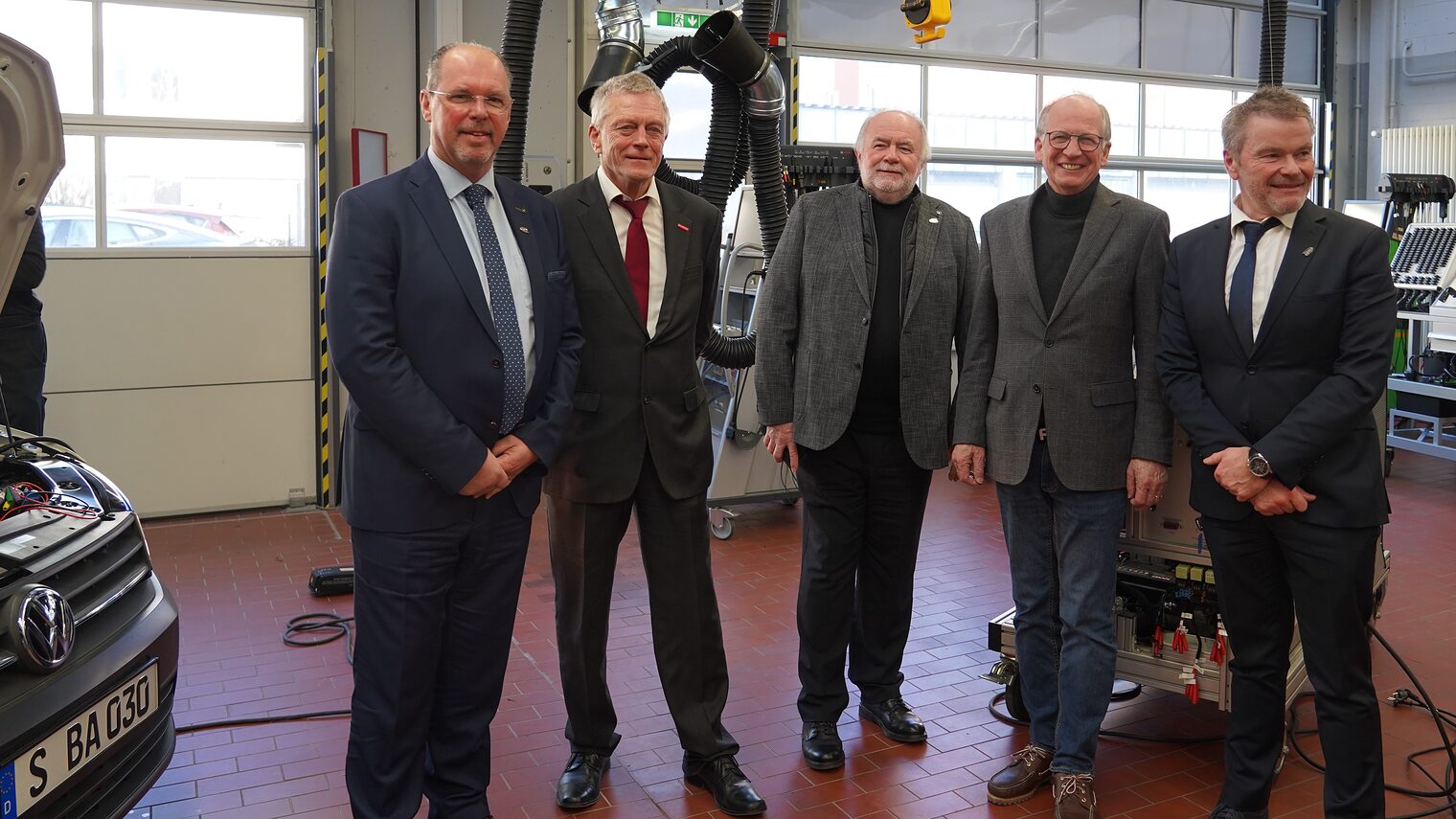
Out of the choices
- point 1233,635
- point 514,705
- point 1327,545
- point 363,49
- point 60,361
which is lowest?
point 514,705

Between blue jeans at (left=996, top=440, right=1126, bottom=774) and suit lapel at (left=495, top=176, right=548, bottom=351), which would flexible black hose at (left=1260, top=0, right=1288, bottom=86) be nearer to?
blue jeans at (left=996, top=440, right=1126, bottom=774)

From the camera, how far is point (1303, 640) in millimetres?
2631

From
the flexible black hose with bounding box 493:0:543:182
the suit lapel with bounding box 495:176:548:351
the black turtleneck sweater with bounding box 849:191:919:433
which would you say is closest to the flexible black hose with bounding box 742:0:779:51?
the flexible black hose with bounding box 493:0:543:182

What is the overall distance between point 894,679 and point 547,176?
168 inches

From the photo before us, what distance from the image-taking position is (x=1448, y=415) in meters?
7.36

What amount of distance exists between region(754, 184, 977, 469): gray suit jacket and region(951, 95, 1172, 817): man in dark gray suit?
0.15m

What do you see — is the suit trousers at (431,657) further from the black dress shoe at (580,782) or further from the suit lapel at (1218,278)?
the suit lapel at (1218,278)

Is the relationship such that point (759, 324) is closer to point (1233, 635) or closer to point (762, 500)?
point (1233, 635)

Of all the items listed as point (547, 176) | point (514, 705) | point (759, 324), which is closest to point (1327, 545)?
point (759, 324)

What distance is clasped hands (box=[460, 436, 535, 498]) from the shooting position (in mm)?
2484

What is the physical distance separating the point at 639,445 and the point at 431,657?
697 millimetres

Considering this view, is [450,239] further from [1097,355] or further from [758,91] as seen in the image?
[758,91]

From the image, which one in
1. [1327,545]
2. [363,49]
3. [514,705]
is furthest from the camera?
[363,49]

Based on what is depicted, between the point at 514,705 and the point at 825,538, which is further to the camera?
the point at 514,705
